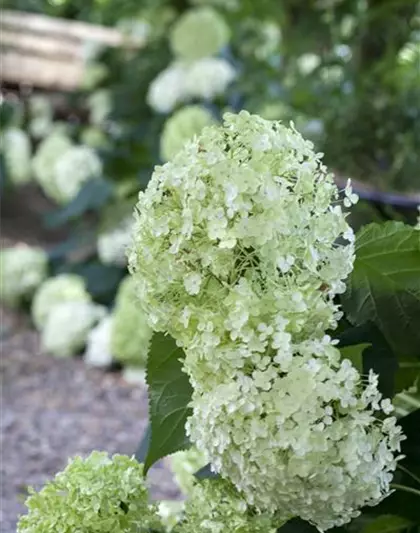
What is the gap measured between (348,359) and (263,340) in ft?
0.17

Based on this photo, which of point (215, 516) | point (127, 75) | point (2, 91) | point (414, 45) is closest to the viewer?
point (215, 516)

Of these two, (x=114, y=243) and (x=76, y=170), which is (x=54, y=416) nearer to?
(x=114, y=243)

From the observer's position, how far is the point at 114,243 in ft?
8.31

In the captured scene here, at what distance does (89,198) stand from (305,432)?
2.23 m

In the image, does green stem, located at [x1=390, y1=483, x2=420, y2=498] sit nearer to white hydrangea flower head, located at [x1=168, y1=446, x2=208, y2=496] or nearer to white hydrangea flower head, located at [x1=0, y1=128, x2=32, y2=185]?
white hydrangea flower head, located at [x1=168, y1=446, x2=208, y2=496]

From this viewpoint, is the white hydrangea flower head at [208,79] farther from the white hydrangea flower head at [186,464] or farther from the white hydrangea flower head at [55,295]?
the white hydrangea flower head at [186,464]

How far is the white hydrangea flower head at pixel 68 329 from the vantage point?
91.8 inches

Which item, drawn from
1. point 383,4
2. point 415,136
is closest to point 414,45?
point 383,4

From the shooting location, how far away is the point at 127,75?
119 inches

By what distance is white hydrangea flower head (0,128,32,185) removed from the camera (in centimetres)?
361

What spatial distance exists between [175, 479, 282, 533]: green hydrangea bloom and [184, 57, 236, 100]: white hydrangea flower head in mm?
1905

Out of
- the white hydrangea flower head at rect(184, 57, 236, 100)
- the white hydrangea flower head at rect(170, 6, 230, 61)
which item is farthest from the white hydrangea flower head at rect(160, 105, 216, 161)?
the white hydrangea flower head at rect(170, 6, 230, 61)

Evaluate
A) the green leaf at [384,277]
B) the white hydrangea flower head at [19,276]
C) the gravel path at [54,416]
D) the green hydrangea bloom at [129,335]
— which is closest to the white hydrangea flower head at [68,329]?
the gravel path at [54,416]

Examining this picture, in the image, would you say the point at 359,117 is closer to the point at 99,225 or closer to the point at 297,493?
the point at 99,225
